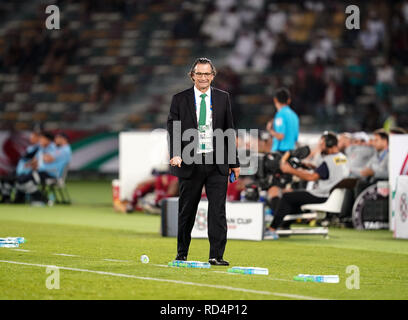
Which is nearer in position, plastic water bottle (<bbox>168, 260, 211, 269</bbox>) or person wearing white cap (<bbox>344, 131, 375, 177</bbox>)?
plastic water bottle (<bbox>168, 260, 211, 269</bbox>)

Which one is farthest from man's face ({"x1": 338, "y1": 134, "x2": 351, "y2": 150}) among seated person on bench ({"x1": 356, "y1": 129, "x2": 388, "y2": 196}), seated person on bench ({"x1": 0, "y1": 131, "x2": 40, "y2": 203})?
seated person on bench ({"x1": 0, "y1": 131, "x2": 40, "y2": 203})

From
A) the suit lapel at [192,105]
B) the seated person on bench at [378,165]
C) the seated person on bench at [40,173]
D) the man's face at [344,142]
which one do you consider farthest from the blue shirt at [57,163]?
the suit lapel at [192,105]

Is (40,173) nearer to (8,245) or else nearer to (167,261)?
(8,245)

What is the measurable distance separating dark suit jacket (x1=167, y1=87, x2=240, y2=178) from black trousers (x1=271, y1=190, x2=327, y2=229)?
423 centimetres

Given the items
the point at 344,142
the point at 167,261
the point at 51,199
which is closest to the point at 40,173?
the point at 51,199

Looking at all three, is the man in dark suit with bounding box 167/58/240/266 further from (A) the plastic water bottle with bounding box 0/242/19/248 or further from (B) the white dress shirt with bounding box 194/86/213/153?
(A) the plastic water bottle with bounding box 0/242/19/248

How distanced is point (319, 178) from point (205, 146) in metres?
5.05

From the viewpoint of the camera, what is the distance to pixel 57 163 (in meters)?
22.3

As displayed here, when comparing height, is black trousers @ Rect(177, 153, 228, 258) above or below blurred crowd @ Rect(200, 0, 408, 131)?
below

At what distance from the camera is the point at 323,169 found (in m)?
14.8

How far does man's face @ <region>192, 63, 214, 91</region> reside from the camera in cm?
991

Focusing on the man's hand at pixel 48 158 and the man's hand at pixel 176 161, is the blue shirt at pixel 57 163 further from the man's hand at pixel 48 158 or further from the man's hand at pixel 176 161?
the man's hand at pixel 176 161

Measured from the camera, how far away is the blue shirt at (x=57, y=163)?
2220cm
